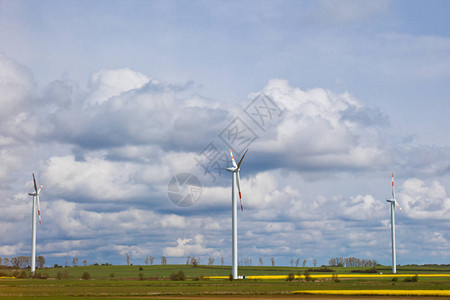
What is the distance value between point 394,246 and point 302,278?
5232 centimetres

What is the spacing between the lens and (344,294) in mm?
90188

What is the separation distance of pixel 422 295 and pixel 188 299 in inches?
1391

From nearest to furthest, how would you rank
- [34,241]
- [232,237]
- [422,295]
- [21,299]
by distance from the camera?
[21,299] → [422,295] → [232,237] → [34,241]

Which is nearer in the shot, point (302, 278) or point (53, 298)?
point (53, 298)

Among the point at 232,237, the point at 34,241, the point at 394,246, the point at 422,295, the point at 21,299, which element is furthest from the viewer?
the point at 394,246

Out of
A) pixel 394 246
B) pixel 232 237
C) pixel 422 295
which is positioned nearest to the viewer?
pixel 422 295

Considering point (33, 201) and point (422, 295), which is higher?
point (33, 201)

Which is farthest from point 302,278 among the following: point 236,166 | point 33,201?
point 33,201

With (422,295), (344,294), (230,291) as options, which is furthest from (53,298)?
(422,295)

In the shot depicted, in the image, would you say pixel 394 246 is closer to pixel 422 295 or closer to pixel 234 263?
pixel 234 263

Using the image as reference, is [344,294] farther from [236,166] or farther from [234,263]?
[236,166]

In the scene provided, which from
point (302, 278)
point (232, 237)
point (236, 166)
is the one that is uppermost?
point (236, 166)

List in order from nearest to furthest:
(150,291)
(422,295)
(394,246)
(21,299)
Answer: (21,299) → (422,295) → (150,291) → (394,246)

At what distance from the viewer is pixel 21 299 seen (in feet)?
247
